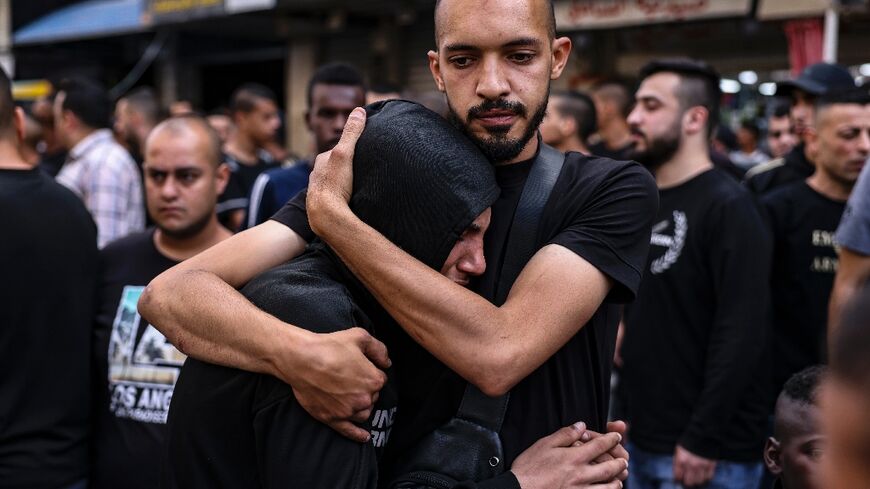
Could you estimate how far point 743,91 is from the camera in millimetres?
12336

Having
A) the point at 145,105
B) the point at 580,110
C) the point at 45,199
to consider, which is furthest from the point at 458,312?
the point at 145,105

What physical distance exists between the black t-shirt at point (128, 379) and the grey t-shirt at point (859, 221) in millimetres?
2622

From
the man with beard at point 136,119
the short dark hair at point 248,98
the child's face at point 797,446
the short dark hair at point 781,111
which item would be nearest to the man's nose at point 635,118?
the child's face at point 797,446

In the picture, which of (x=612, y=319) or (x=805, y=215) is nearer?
(x=612, y=319)

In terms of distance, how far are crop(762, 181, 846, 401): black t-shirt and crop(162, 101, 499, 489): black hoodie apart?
120 inches

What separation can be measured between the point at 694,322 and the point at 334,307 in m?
2.63

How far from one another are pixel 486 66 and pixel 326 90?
3208 millimetres

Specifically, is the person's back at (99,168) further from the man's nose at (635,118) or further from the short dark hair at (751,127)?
the short dark hair at (751,127)

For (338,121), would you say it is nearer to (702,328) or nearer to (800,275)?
(702,328)

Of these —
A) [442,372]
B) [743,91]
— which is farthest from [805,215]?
[743,91]

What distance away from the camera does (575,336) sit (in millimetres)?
2287

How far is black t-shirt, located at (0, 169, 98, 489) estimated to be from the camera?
3.34 metres

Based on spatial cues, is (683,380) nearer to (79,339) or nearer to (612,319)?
(612,319)

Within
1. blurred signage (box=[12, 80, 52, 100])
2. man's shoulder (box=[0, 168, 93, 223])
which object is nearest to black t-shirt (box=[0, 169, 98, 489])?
man's shoulder (box=[0, 168, 93, 223])
